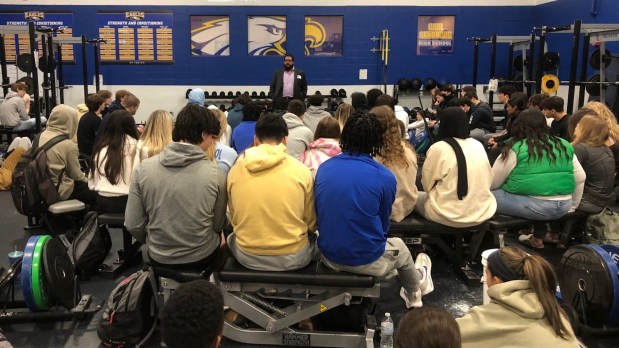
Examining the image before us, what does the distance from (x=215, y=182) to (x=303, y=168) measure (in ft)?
1.59

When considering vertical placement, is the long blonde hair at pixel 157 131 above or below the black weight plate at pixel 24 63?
below

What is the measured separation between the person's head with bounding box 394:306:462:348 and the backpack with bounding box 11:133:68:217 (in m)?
3.66

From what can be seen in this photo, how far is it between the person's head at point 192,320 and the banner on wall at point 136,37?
9.48 metres

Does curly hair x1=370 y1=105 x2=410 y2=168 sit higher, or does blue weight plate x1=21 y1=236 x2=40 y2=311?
curly hair x1=370 y1=105 x2=410 y2=168

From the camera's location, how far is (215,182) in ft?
9.21

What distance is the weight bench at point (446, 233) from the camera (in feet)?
11.7

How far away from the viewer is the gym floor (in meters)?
2.92

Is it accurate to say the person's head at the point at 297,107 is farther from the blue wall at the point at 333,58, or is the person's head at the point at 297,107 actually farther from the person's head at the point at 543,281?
the blue wall at the point at 333,58

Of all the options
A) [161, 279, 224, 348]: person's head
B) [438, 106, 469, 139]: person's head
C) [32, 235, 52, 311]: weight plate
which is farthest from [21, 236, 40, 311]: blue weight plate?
[438, 106, 469, 139]: person's head

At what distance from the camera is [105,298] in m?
3.47

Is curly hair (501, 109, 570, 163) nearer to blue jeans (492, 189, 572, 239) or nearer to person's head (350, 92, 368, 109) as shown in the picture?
blue jeans (492, 189, 572, 239)

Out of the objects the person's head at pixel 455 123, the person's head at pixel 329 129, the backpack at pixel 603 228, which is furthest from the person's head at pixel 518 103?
the person's head at pixel 329 129

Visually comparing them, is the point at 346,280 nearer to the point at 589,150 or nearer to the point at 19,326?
the point at 19,326

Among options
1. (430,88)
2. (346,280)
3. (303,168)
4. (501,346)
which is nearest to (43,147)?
(303,168)
